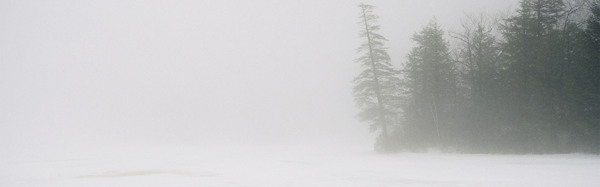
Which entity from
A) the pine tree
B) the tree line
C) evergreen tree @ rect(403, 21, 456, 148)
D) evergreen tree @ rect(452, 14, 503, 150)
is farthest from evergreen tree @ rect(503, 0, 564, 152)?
the pine tree

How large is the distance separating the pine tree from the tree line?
0.09m

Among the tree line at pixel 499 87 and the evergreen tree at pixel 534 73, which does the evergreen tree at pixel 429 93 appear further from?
the evergreen tree at pixel 534 73

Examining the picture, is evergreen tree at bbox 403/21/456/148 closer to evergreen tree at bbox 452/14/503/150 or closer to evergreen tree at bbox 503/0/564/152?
evergreen tree at bbox 452/14/503/150

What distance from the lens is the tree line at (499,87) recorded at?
2183 cm

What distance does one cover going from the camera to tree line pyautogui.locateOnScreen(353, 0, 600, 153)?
859 inches

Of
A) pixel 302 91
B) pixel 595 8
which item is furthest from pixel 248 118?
pixel 595 8

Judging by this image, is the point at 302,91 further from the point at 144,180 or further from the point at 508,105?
the point at 144,180

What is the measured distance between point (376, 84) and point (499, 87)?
957 centimetres

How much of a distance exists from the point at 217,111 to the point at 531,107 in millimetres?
130621

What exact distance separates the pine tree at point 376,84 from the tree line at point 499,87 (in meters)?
0.09

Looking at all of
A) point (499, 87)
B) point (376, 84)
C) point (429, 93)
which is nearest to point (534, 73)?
point (499, 87)

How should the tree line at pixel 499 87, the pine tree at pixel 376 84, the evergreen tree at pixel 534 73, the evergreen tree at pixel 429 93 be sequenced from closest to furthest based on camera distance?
1. the tree line at pixel 499 87
2. the evergreen tree at pixel 534 73
3. the evergreen tree at pixel 429 93
4. the pine tree at pixel 376 84

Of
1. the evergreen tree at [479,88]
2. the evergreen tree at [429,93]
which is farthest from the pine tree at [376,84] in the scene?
the evergreen tree at [479,88]

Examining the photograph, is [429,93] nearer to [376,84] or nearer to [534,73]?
[376,84]
